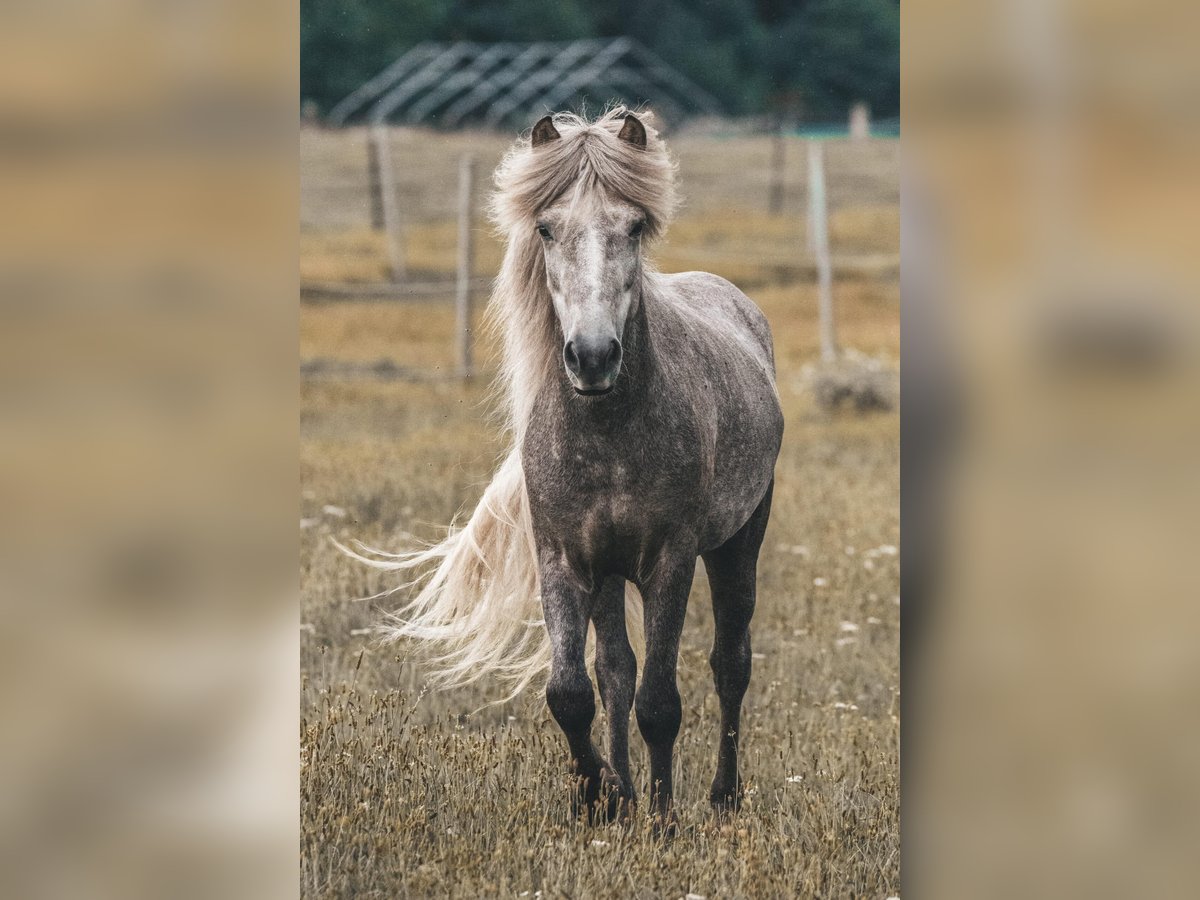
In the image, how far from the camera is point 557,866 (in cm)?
347

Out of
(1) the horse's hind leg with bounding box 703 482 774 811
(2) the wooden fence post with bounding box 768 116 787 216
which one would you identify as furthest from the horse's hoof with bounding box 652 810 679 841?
(2) the wooden fence post with bounding box 768 116 787 216

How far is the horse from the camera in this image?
343 centimetres

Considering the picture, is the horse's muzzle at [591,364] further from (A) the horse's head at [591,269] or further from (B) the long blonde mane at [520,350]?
(B) the long blonde mane at [520,350]

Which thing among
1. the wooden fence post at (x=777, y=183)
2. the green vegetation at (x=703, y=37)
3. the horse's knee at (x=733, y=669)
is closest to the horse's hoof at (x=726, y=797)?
the horse's knee at (x=733, y=669)

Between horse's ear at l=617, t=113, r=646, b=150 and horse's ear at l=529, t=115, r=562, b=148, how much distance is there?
0.19 m

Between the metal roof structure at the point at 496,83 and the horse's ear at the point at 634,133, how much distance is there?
1377 inches

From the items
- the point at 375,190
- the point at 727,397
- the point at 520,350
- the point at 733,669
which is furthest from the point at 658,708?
the point at 375,190

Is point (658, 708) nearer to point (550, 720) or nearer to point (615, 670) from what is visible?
point (615, 670)

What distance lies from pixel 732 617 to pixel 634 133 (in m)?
1.91

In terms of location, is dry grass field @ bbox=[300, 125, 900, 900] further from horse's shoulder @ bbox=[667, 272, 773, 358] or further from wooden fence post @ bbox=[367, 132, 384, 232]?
wooden fence post @ bbox=[367, 132, 384, 232]
